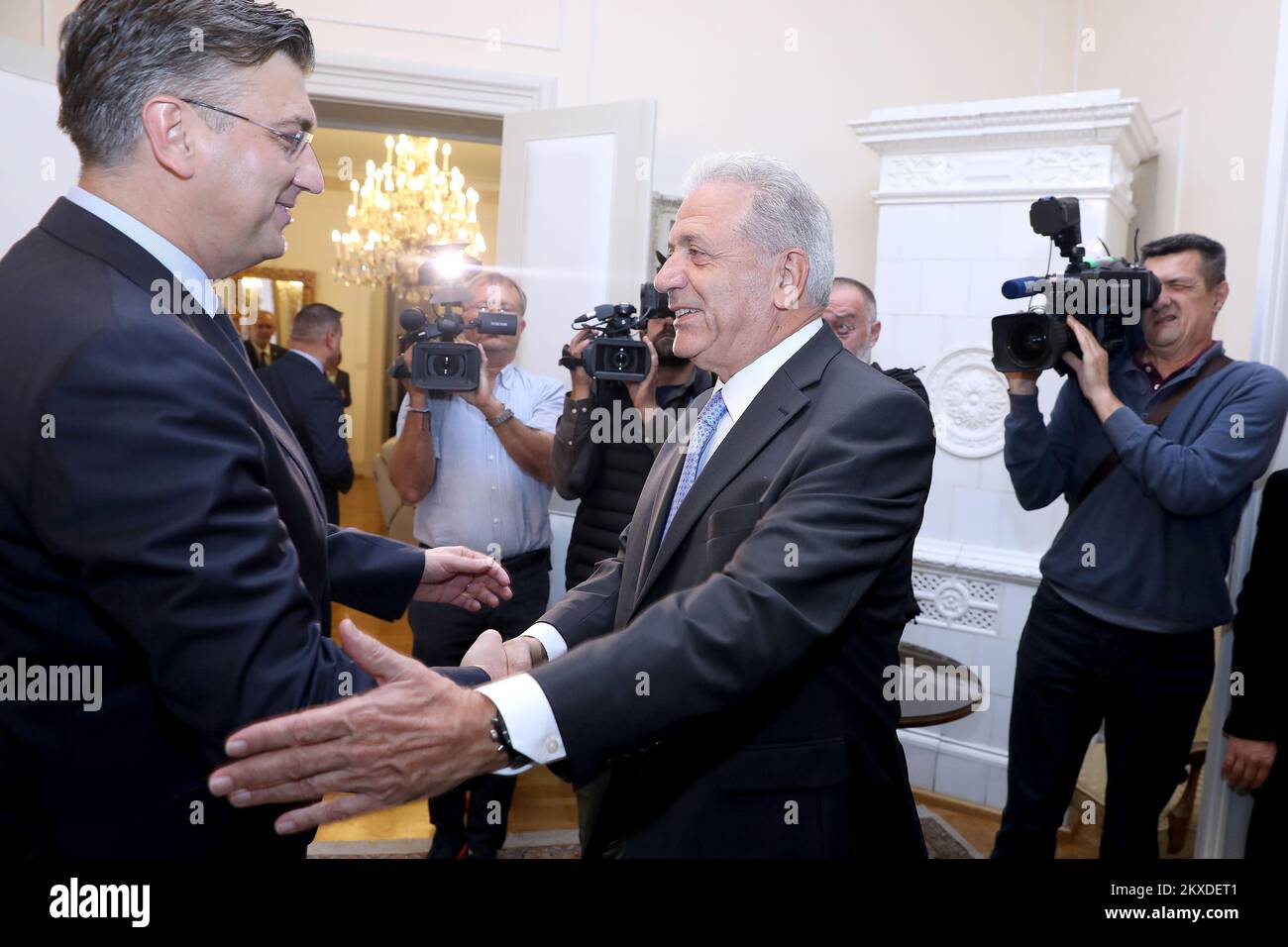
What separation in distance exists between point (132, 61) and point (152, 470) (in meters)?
0.52

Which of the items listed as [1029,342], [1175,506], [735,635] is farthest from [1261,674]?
[735,635]

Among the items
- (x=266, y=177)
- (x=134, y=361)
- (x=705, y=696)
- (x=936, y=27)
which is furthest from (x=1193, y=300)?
(x=936, y=27)

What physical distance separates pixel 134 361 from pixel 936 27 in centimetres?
498

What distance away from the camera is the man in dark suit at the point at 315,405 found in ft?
12.8

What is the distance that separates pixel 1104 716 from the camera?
271 cm

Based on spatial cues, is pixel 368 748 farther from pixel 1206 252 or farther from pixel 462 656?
pixel 1206 252

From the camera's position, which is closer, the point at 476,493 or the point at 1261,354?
the point at 1261,354

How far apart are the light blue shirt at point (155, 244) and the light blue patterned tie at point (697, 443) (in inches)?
29.7

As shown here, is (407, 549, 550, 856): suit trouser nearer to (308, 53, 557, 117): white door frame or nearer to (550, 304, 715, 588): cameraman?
(550, 304, 715, 588): cameraman

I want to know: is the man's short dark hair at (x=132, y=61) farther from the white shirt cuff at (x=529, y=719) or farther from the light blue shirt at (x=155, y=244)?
the white shirt cuff at (x=529, y=719)

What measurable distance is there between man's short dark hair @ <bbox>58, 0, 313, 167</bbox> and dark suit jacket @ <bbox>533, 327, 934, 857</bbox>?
818mm

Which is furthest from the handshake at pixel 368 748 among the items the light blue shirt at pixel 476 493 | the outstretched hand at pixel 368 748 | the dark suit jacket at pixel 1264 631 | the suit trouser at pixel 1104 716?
the light blue shirt at pixel 476 493

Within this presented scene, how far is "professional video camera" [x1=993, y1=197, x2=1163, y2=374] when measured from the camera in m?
2.63

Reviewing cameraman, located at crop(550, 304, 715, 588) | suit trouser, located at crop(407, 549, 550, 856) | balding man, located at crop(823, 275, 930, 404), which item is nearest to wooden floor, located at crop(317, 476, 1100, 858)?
suit trouser, located at crop(407, 549, 550, 856)
